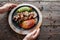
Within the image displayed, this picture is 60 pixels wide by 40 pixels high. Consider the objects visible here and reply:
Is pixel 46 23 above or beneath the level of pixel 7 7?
beneath

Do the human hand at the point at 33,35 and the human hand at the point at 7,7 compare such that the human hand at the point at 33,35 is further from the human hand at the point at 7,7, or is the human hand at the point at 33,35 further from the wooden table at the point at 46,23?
the human hand at the point at 7,7

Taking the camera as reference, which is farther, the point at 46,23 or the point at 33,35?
the point at 46,23

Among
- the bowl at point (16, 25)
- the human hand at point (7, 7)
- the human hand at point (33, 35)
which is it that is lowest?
the human hand at point (33, 35)

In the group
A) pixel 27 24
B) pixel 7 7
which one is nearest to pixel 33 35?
pixel 27 24

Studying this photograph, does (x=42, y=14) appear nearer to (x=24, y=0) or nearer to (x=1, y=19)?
(x=24, y=0)

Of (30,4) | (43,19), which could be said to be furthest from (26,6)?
(43,19)

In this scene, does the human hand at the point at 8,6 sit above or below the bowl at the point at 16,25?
above

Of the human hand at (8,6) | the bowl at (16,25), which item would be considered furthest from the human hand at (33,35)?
the human hand at (8,6)

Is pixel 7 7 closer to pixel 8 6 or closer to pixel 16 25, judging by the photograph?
pixel 8 6

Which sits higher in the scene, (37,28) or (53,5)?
(53,5)
